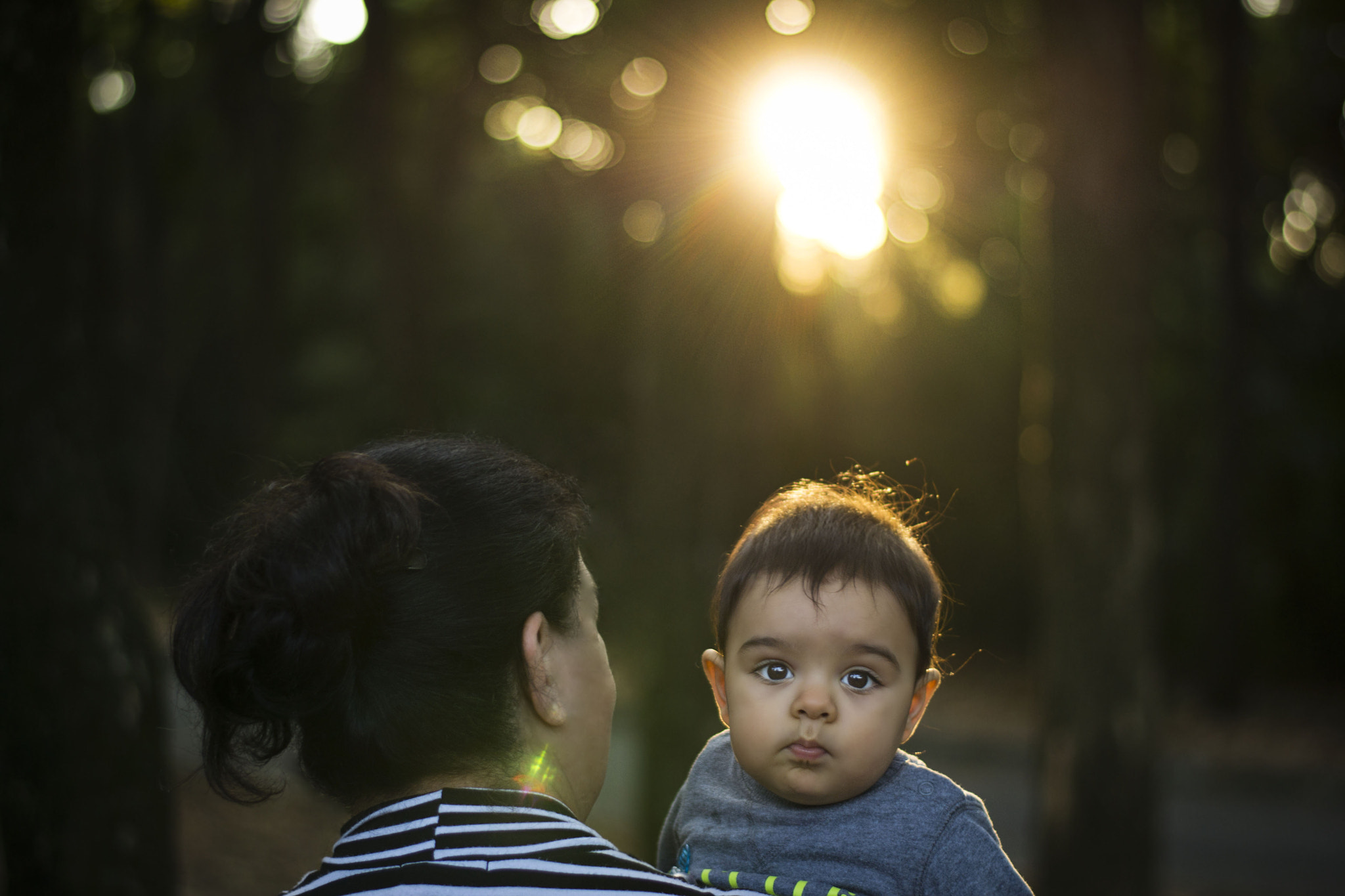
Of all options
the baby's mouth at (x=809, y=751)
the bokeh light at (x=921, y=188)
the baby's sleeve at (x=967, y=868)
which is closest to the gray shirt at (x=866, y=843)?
the baby's sleeve at (x=967, y=868)

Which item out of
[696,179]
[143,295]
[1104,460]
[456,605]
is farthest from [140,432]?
[456,605]

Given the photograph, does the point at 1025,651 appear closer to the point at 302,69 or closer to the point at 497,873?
the point at 302,69

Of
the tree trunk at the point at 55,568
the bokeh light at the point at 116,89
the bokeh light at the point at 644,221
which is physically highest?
the bokeh light at the point at 116,89

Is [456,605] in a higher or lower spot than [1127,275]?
lower

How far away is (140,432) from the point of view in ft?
38.5

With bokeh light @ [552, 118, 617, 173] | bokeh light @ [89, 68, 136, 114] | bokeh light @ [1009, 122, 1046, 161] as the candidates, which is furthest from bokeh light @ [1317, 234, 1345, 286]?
bokeh light @ [89, 68, 136, 114]

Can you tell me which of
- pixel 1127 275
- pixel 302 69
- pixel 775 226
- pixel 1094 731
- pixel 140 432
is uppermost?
pixel 302 69

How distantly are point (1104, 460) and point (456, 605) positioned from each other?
4.94 metres

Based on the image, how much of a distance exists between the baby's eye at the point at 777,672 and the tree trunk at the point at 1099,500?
4.33 m

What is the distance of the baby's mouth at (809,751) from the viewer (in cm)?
195

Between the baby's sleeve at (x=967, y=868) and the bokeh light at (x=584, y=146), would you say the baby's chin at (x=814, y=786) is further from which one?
the bokeh light at (x=584, y=146)

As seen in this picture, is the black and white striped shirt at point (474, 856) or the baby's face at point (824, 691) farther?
the baby's face at point (824, 691)

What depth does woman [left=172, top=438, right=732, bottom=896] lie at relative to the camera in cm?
160

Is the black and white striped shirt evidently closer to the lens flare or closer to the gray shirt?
the lens flare
